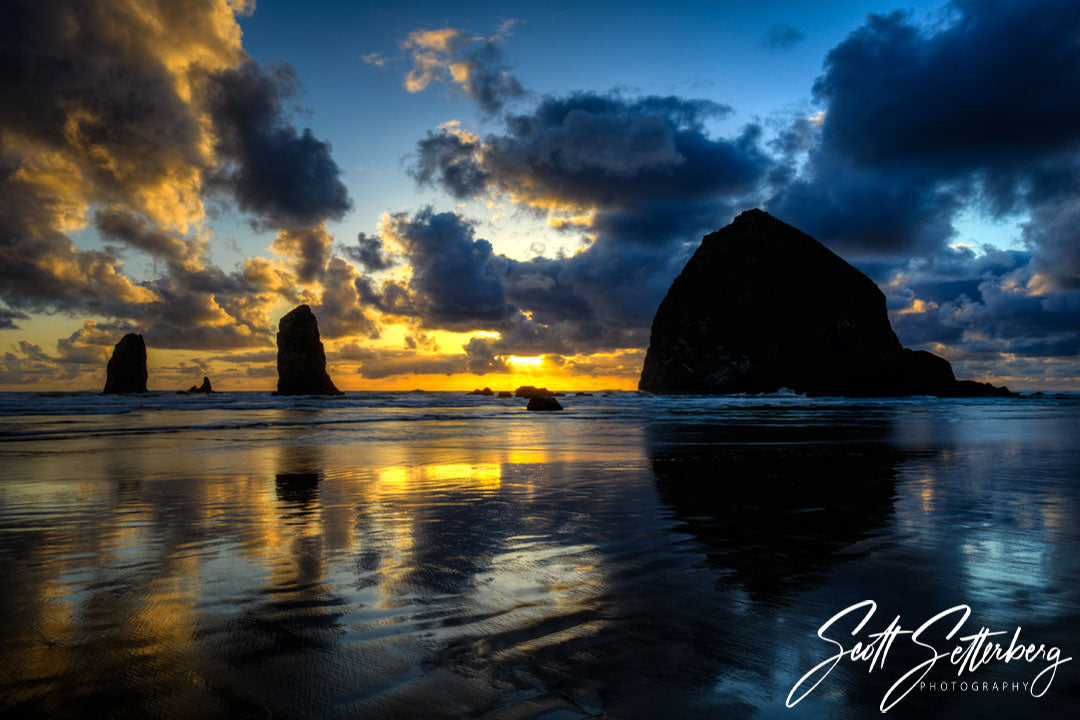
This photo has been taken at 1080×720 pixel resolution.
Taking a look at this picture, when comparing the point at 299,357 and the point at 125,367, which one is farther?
the point at 125,367

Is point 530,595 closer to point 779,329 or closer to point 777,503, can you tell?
point 777,503

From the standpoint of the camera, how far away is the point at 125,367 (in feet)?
312

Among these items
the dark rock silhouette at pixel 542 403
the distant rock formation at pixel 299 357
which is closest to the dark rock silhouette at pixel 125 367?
the distant rock formation at pixel 299 357

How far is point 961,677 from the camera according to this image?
8.89 feet

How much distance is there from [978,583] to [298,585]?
5.03 m

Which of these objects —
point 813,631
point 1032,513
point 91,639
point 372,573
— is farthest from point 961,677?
point 1032,513

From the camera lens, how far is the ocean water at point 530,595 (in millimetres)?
2441

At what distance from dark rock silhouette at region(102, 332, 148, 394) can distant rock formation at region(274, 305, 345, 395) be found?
26866 mm

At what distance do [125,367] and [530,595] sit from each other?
11646 centimetres

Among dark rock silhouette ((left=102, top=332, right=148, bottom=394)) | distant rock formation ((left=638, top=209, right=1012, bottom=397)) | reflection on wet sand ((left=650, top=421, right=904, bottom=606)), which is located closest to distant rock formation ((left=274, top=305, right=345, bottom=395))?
dark rock silhouette ((left=102, top=332, right=148, bottom=394))

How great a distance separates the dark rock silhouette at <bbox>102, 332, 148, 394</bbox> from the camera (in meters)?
94.8

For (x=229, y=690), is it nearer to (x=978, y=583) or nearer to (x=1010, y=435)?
(x=978, y=583)

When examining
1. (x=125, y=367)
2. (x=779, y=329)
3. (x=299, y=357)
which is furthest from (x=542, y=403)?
(x=125, y=367)

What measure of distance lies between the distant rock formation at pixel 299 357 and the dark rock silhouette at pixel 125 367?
26.9 metres
